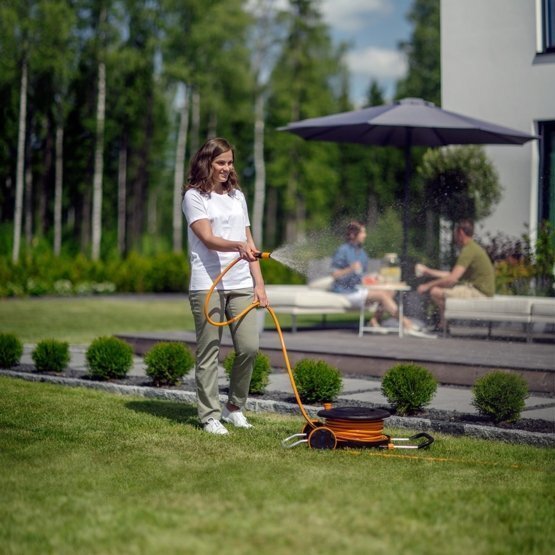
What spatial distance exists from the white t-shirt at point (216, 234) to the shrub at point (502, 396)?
1.77 meters

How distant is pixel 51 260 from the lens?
24.5 metres

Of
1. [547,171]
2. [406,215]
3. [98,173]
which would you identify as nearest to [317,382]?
[406,215]

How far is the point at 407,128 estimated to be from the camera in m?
12.8

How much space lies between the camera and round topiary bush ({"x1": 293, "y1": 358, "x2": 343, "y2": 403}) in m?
7.73

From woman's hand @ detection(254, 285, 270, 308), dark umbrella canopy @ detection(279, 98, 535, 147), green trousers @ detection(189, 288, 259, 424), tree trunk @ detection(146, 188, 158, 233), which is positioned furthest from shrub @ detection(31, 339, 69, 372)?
tree trunk @ detection(146, 188, 158, 233)

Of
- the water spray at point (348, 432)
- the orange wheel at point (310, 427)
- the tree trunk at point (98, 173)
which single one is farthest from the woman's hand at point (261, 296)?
the tree trunk at point (98, 173)

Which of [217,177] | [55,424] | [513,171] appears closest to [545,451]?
[217,177]

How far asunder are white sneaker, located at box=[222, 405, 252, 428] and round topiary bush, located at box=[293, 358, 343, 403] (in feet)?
2.88

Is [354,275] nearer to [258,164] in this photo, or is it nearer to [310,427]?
[310,427]

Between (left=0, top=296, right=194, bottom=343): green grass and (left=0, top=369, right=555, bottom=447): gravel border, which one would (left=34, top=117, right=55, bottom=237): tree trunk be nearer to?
(left=0, top=296, right=194, bottom=343): green grass

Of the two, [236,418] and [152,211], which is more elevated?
[152,211]

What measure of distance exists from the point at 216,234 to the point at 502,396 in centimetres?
219

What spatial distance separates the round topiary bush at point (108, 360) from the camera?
901 cm

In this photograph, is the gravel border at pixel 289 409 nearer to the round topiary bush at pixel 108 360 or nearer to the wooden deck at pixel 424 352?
the round topiary bush at pixel 108 360
